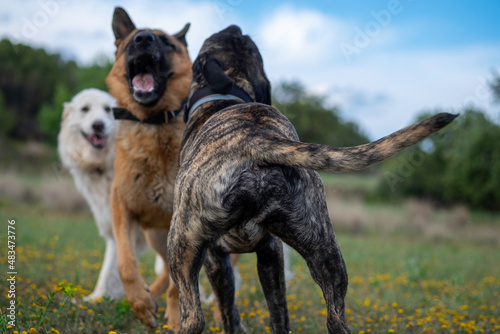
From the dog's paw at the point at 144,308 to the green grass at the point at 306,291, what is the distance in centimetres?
8

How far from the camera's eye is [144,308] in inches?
148

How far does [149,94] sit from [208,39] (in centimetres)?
84

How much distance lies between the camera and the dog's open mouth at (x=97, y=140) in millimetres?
5969

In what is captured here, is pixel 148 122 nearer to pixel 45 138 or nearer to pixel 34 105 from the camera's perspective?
pixel 45 138

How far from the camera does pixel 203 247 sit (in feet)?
8.87

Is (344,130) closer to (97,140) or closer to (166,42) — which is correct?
(97,140)

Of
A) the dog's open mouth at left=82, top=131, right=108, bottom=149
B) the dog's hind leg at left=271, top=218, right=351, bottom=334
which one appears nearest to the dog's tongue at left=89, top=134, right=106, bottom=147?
the dog's open mouth at left=82, top=131, right=108, bottom=149

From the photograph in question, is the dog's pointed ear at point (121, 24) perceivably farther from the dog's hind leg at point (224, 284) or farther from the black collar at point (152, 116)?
the dog's hind leg at point (224, 284)

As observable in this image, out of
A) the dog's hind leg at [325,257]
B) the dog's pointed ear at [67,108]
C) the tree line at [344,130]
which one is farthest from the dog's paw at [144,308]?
the tree line at [344,130]

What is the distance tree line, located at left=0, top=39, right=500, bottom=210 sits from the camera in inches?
719

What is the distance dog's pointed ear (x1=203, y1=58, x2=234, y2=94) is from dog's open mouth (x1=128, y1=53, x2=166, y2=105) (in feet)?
3.49

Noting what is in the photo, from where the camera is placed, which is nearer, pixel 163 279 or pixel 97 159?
pixel 163 279

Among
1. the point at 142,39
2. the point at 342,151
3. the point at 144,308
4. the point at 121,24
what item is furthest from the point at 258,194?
the point at 121,24

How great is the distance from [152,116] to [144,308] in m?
1.67
